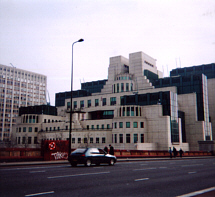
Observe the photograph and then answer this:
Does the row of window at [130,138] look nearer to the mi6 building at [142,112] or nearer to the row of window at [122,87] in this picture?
the mi6 building at [142,112]

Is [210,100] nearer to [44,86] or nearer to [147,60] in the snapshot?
[147,60]

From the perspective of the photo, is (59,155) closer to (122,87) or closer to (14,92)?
(122,87)

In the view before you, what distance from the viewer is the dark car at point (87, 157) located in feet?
71.3

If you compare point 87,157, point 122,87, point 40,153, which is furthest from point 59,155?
point 122,87

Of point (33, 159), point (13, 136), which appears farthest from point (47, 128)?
point (33, 159)

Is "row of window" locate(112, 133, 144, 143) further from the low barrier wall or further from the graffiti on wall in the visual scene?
the graffiti on wall

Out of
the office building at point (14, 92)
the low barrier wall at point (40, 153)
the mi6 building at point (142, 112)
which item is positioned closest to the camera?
the low barrier wall at point (40, 153)

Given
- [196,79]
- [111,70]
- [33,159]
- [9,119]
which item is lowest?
[33,159]

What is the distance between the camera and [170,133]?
241ft

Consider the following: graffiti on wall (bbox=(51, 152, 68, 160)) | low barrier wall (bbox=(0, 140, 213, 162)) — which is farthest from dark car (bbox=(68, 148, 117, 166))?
graffiti on wall (bbox=(51, 152, 68, 160))

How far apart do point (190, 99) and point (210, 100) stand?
20.3m

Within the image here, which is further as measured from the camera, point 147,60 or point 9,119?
point 9,119

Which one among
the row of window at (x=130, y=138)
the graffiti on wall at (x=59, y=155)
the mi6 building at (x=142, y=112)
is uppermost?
the mi6 building at (x=142, y=112)

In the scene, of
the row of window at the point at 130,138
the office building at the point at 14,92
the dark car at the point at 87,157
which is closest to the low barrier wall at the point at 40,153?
the dark car at the point at 87,157
